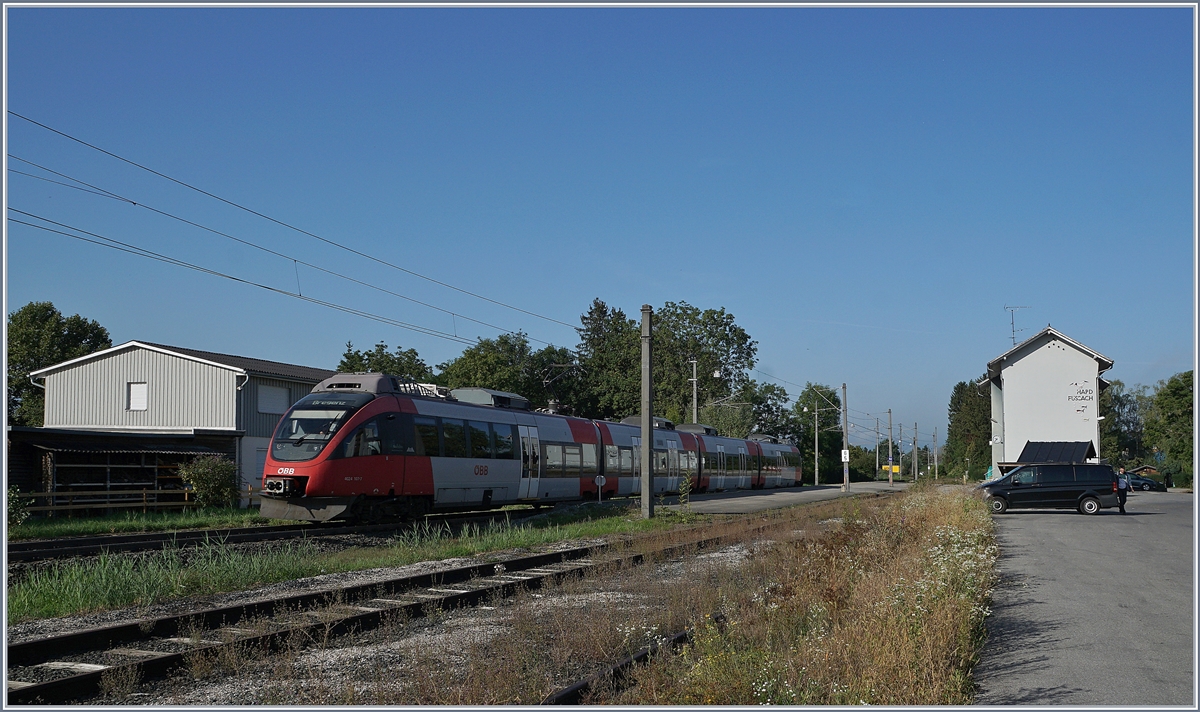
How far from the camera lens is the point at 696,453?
40781mm

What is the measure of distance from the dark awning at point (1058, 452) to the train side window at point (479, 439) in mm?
35804

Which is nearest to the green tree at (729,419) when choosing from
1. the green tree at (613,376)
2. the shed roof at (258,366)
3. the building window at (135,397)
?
the green tree at (613,376)

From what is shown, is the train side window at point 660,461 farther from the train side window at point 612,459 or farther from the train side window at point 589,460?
the train side window at point 589,460

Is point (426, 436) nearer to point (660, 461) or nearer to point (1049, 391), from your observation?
point (660, 461)

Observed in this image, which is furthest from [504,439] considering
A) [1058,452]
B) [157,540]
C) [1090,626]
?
[1058,452]

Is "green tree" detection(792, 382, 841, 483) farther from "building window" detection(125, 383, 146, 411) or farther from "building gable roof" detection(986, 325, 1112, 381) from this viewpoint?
"building window" detection(125, 383, 146, 411)

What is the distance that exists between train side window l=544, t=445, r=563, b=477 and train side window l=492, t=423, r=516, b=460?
2.15 metres

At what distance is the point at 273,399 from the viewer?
122 feet

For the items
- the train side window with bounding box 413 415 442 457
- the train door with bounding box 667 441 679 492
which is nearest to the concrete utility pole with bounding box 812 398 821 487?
the train door with bounding box 667 441 679 492

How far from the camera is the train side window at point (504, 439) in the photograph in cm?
2492

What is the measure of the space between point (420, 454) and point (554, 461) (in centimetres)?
721

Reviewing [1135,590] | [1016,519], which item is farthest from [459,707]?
[1016,519]

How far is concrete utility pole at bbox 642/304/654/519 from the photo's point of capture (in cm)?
2462

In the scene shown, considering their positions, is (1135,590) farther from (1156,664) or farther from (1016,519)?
(1016,519)
